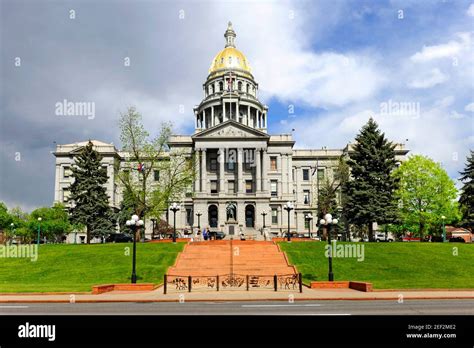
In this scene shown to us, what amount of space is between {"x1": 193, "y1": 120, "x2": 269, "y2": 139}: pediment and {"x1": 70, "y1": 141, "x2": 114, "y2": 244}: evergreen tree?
23.6 meters

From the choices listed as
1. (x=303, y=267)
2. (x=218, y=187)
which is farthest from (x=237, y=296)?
(x=218, y=187)

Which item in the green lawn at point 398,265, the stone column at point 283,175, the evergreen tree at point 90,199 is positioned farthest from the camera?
the stone column at point 283,175

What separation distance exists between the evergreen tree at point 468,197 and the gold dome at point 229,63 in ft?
177

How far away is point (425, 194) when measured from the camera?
50.4 m

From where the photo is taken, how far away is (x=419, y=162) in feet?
169

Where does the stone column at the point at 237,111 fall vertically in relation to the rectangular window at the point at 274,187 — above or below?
above

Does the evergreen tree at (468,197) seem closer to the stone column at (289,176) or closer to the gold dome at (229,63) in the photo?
the stone column at (289,176)

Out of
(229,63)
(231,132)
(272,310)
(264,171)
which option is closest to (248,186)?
(264,171)

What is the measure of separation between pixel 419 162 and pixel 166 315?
47237mm

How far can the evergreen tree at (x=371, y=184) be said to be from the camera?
43.9 metres

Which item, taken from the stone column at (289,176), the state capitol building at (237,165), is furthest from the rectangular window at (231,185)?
the stone column at (289,176)

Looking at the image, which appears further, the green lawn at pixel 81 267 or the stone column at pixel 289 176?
the stone column at pixel 289 176

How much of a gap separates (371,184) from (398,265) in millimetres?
17282
